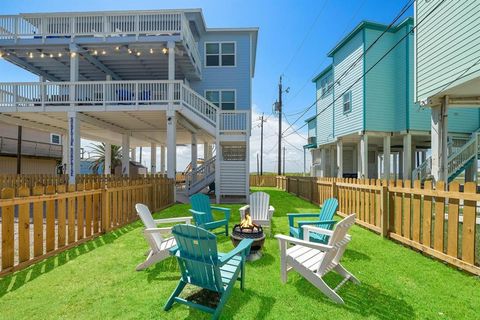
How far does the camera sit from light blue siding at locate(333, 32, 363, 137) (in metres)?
13.7

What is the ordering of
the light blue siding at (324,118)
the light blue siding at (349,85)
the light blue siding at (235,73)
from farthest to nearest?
the light blue siding at (324,118) → the light blue siding at (235,73) → the light blue siding at (349,85)

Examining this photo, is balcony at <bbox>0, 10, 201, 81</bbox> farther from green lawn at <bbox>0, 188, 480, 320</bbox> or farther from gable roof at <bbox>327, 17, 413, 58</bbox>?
green lawn at <bbox>0, 188, 480, 320</bbox>

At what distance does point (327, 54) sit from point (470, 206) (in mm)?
15706

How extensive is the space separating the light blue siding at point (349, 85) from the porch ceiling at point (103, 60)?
28.7 feet

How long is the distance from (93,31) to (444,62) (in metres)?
14.1

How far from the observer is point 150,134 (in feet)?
57.5

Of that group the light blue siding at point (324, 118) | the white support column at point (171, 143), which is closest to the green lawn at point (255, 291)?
the white support column at point (171, 143)

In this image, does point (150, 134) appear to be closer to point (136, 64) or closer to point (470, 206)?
point (136, 64)

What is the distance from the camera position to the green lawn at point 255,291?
9.18ft

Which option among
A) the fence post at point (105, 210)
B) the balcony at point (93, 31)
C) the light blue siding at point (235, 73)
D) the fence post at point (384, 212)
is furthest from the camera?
the light blue siding at point (235, 73)

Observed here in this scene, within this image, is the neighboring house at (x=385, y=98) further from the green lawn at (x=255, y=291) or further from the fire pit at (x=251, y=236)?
the fire pit at (x=251, y=236)

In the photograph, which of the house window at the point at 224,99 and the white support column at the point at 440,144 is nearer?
the white support column at the point at 440,144

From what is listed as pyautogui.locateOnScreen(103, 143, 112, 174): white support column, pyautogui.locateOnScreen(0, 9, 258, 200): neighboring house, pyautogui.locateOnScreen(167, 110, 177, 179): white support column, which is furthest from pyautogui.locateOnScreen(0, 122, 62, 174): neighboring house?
pyautogui.locateOnScreen(167, 110, 177, 179): white support column

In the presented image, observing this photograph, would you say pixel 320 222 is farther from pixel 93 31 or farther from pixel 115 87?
pixel 93 31
